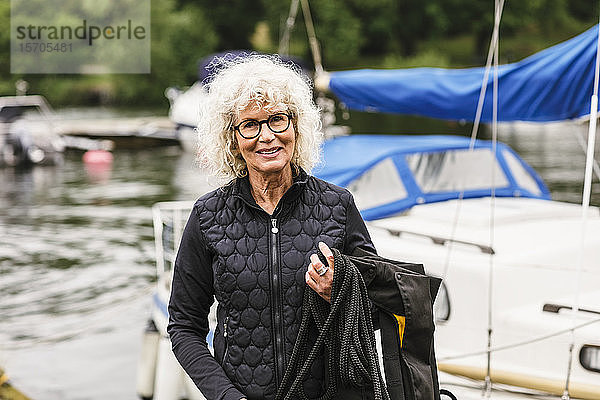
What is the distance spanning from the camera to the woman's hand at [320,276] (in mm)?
2328

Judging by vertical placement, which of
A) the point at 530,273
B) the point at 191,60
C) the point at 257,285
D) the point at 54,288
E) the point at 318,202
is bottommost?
the point at 54,288

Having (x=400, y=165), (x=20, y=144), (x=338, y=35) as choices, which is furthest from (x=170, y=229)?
(x=338, y=35)

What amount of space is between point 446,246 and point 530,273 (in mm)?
724

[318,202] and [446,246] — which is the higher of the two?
[318,202]

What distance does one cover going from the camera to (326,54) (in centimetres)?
4750

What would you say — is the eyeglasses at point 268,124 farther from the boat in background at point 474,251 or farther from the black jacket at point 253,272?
the boat in background at point 474,251

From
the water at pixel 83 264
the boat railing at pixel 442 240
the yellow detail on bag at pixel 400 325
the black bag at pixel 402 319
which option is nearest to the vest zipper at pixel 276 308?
the black bag at pixel 402 319

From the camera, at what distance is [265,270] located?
2.43 meters

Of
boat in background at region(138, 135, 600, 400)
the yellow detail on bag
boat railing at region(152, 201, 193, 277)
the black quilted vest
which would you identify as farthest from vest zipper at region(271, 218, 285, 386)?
boat railing at region(152, 201, 193, 277)

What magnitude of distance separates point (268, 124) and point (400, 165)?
459cm

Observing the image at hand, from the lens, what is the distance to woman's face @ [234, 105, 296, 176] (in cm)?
245

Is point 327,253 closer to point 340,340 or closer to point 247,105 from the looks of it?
point 340,340

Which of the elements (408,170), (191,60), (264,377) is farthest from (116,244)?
(191,60)

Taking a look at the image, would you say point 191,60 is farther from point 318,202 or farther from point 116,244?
point 318,202
